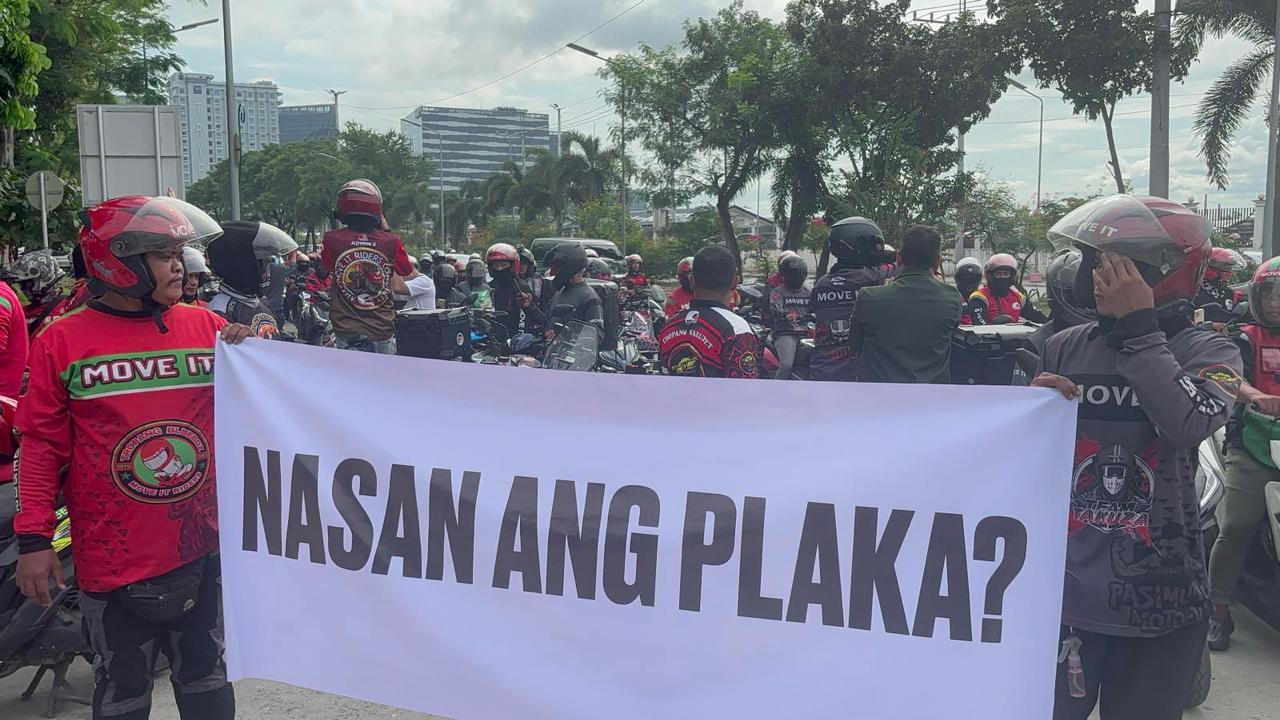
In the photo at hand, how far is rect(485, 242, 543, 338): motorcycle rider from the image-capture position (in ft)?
37.1

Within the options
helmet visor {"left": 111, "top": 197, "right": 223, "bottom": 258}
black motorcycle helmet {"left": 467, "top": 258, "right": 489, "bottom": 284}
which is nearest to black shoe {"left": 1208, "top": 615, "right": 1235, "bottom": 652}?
helmet visor {"left": 111, "top": 197, "right": 223, "bottom": 258}

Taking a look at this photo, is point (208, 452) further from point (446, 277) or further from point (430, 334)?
point (446, 277)

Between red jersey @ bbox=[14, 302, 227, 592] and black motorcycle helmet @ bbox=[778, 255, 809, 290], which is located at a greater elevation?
black motorcycle helmet @ bbox=[778, 255, 809, 290]

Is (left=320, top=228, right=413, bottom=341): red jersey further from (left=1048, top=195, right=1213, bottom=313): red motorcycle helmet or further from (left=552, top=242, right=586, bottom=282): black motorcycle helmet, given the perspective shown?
(left=1048, top=195, right=1213, bottom=313): red motorcycle helmet

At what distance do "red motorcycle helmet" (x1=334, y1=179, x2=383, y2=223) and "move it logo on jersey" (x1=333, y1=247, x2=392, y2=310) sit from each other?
253mm

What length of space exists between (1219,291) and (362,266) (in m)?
6.56

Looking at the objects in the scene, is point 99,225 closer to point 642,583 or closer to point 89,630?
point 89,630

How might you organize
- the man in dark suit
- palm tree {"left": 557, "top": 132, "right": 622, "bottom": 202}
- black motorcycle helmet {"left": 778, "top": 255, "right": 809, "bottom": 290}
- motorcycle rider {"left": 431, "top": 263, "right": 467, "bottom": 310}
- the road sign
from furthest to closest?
1. palm tree {"left": 557, "top": 132, "right": 622, "bottom": 202}
2. motorcycle rider {"left": 431, "top": 263, "right": 467, "bottom": 310}
3. the road sign
4. black motorcycle helmet {"left": 778, "top": 255, "right": 809, "bottom": 290}
5. the man in dark suit

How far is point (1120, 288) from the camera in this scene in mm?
2955

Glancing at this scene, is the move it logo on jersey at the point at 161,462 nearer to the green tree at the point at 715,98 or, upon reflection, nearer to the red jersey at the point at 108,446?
the red jersey at the point at 108,446

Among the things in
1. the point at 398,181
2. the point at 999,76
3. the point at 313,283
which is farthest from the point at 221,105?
the point at 313,283

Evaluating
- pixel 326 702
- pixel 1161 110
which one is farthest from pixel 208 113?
pixel 326 702

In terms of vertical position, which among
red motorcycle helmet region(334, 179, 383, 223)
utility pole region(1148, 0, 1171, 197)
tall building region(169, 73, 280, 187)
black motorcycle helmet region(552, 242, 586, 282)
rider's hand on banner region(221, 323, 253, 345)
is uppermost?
tall building region(169, 73, 280, 187)

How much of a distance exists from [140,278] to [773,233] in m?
98.5
